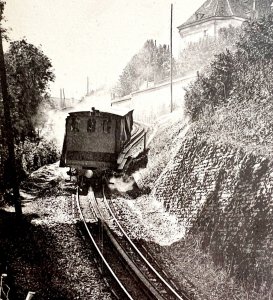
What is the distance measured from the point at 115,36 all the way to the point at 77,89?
1.30 meters

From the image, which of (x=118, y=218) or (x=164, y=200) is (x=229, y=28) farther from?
(x=118, y=218)

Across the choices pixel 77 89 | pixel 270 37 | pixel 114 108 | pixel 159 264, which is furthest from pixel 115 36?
pixel 159 264

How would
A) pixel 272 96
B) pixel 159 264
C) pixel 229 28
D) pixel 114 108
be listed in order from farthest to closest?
pixel 114 108
pixel 229 28
pixel 159 264
pixel 272 96

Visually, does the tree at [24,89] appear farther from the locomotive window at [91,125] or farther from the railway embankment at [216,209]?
the railway embankment at [216,209]

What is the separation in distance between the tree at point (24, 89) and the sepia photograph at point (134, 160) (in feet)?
0.10

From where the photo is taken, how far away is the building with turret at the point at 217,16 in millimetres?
6902

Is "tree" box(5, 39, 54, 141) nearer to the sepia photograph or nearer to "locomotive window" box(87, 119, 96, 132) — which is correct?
the sepia photograph

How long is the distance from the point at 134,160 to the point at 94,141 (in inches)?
48.8

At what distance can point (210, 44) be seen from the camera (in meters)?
8.95

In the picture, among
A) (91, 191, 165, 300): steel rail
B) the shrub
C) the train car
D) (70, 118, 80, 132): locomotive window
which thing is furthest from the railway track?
the shrub

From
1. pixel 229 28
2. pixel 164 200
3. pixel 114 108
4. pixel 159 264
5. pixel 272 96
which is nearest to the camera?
pixel 272 96

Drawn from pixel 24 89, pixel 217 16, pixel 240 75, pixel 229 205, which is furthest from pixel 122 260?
pixel 217 16

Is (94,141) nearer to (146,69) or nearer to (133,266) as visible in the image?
(146,69)

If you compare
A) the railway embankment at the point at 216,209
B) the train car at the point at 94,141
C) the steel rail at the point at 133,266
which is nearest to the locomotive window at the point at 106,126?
the train car at the point at 94,141
